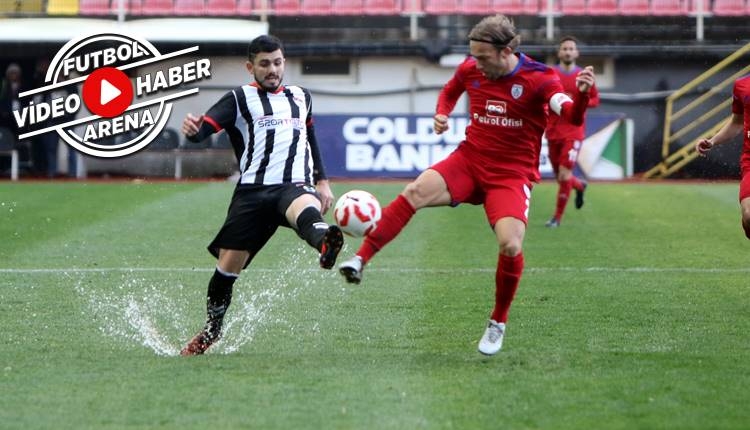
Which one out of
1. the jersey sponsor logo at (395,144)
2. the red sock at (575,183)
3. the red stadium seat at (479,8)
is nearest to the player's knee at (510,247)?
the red sock at (575,183)

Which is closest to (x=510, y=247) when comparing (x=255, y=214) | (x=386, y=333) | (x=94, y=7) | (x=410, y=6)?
(x=386, y=333)

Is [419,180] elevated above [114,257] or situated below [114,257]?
above

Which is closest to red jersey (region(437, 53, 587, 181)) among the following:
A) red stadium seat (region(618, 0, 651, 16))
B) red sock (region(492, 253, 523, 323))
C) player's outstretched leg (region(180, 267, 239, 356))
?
red sock (region(492, 253, 523, 323))

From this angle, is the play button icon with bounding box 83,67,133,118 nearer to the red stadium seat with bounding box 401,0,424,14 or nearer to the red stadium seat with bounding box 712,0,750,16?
the red stadium seat with bounding box 401,0,424,14

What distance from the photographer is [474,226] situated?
15.5 meters

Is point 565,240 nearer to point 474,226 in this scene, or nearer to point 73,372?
point 474,226

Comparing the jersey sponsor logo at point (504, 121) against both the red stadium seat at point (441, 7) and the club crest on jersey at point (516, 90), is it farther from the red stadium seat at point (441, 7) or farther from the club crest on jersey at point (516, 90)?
the red stadium seat at point (441, 7)

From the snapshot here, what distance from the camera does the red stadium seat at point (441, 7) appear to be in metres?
27.0

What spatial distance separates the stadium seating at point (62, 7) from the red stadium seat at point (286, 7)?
401 centimetres

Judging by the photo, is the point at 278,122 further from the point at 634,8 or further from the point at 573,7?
the point at 634,8

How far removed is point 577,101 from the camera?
267 inches

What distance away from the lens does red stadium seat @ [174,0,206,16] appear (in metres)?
26.9

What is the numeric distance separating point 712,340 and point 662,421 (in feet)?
7.59

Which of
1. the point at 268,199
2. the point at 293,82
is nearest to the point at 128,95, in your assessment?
the point at 293,82
